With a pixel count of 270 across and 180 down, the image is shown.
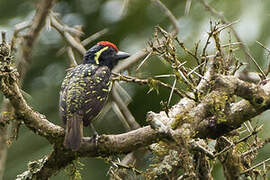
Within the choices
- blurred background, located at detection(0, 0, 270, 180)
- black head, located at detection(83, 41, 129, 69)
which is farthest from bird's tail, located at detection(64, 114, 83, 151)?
blurred background, located at detection(0, 0, 270, 180)

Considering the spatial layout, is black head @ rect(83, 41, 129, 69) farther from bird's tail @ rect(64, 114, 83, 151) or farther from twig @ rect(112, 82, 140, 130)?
bird's tail @ rect(64, 114, 83, 151)

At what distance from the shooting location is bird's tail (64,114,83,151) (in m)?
3.78

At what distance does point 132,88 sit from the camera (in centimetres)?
671

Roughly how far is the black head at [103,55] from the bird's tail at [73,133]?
4.28ft

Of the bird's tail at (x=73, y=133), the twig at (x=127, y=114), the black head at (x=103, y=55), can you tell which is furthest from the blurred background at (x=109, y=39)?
the bird's tail at (x=73, y=133)

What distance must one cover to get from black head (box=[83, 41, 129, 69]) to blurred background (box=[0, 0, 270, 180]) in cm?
41

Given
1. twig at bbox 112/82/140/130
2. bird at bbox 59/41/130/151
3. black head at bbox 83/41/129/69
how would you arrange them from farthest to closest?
black head at bbox 83/41/129/69 → twig at bbox 112/82/140/130 → bird at bbox 59/41/130/151

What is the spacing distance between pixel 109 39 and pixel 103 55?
1.46 m

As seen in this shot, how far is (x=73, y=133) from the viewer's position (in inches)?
155

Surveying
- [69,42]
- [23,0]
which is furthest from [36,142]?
[23,0]

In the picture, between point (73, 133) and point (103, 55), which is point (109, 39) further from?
point (73, 133)

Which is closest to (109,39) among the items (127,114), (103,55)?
(103,55)

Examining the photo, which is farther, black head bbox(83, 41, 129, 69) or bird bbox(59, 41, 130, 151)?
black head bbox(83, 41, 129, 69)

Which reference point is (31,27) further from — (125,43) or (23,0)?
(23,0)
